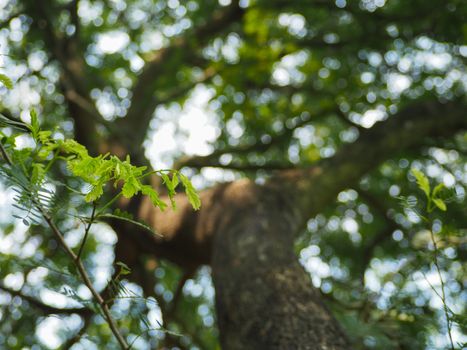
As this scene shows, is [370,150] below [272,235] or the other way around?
below

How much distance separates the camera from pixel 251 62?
4.19 metres

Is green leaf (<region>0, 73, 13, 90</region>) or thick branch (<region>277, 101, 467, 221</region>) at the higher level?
green leaf (<region>0, 73, 13, 90</region>)

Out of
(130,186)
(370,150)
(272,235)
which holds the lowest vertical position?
(370,150)

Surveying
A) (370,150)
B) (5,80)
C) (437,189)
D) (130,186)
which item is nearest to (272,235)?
(437,189)

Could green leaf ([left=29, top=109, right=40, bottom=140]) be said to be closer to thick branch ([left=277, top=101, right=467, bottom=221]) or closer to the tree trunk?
the tree trunk

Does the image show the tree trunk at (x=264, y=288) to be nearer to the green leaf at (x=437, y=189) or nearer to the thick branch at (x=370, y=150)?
the thick branch at (x=370, y=150)

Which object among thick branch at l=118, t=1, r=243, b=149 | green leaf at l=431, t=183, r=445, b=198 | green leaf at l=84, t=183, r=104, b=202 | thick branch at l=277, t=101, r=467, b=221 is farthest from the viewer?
thick branch at l=118, t=1, r=243, b=149

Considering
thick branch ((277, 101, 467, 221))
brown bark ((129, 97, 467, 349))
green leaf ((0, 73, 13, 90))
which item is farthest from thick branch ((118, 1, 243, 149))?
green leaf ((0, 73, 13, 90))

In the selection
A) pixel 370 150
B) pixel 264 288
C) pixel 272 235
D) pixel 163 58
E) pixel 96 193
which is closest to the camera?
pixel 96 193

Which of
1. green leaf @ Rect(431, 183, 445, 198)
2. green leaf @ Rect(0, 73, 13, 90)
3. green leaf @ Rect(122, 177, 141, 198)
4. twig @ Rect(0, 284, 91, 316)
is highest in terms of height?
green leaf @ Rect(0, 73, 13, 90)

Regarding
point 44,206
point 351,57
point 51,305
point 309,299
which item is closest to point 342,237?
point 351,57

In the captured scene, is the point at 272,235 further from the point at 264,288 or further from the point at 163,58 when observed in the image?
the point at 163,58

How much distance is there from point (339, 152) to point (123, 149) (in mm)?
1654

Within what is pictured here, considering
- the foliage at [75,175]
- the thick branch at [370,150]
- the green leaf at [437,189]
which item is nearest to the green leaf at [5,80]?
the foliage at [75,175]
